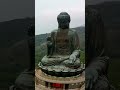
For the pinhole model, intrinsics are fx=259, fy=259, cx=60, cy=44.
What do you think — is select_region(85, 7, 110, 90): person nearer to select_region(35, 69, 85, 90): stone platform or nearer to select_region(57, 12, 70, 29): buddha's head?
select_region(35, 69, 85, 90): stone platform

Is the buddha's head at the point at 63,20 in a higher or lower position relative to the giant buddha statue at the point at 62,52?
higher

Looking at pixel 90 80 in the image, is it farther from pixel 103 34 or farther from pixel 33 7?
pixel 33 7

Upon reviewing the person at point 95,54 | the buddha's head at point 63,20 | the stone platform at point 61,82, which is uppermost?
the buddha's head at point 63,20

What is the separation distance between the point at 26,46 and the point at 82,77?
29.0 inches

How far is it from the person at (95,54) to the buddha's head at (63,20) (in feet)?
0.74

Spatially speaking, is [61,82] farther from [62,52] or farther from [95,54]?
[95,54]

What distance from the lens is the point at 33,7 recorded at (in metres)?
2.96

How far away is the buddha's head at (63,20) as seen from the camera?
290 centimetres

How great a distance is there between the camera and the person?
2900mm

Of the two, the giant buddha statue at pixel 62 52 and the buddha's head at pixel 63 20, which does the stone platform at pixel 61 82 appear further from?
the buddha's head at pixel 63 20

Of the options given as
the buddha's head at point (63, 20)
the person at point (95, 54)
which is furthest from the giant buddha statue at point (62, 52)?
the person at point (95, 54)

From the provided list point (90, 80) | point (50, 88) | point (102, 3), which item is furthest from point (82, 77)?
point (102, 3)

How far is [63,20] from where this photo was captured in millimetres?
2900

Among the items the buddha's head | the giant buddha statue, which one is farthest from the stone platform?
the buddha's head
